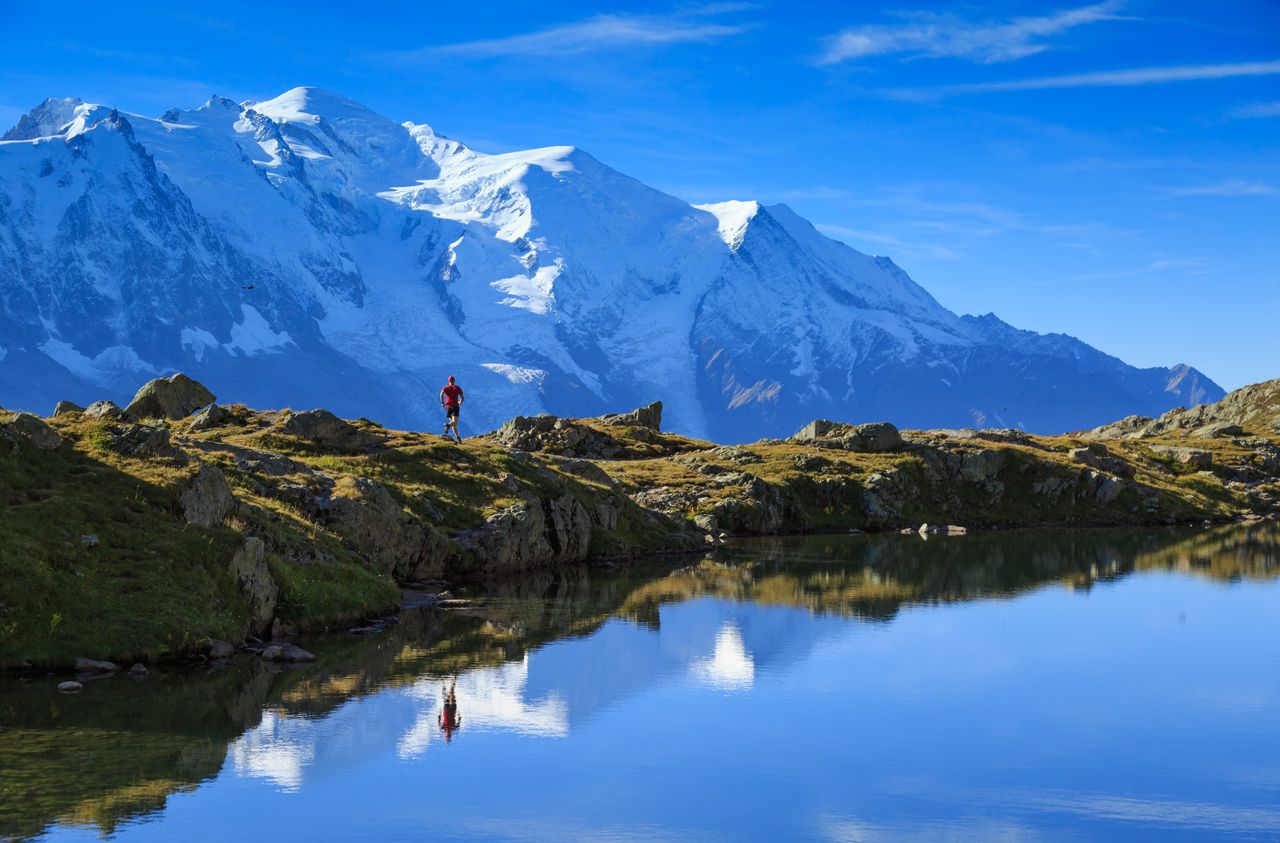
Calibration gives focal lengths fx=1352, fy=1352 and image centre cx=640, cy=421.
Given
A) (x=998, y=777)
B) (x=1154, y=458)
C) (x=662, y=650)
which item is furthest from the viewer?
(x=1154, y=458)

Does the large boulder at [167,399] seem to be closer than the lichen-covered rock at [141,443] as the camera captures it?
No

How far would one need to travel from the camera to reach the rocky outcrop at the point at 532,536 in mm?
70938

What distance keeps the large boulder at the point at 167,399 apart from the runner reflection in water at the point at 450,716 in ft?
150

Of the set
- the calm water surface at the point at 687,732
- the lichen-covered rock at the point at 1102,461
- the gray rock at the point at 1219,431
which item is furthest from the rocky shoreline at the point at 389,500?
the gray rock at the point at 1219,431

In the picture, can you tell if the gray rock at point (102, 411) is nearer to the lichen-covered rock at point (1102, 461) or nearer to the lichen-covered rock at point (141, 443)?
the lichen-covered rock at point (141, 443)

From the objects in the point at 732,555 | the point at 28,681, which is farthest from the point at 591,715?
the point at 732,555

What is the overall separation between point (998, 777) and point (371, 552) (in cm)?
3424

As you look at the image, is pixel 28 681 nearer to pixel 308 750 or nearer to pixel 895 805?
pixel 308 750

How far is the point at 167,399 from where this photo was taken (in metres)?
85.1

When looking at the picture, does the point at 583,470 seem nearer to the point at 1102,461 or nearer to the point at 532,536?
the point at 532,536

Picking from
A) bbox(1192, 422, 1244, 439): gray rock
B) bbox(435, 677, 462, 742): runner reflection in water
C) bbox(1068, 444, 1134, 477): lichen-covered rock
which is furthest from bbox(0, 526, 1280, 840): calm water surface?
bbox(1192, 422, 1244, 439): gray rock

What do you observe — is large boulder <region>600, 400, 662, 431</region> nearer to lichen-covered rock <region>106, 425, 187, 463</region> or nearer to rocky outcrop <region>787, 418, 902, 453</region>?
rocky outcrop <region>787, 418, 902, 453</region>

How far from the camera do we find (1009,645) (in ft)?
A: 183

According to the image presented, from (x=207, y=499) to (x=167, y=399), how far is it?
3764 centimetres
